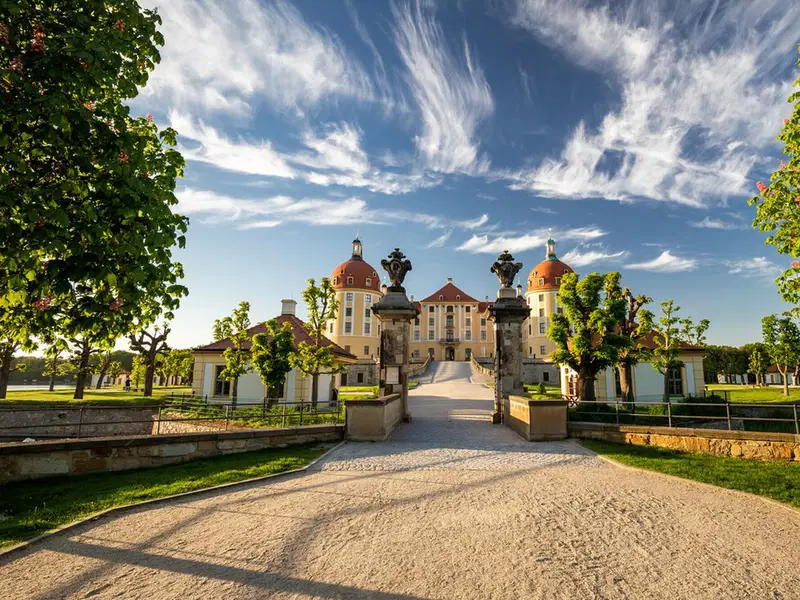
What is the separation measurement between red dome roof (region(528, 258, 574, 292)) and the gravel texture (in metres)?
56.7

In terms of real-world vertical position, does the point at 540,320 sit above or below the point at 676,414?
above

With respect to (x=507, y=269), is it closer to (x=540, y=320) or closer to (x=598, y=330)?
(x=598, y=330)

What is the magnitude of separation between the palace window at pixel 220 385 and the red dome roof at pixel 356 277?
3766 centimetres

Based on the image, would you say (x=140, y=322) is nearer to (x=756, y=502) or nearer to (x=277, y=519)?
(x=277, y=519)

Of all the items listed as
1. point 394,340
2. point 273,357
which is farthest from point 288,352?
point 394,340

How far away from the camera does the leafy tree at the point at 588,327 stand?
59.5 ft

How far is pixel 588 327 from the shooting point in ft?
61.0

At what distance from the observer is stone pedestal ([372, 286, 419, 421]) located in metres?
15.1

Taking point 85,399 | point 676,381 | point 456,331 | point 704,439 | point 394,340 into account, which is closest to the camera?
point 704,439

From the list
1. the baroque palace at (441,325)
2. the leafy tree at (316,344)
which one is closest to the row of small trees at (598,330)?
the leafy tree at (316,344)

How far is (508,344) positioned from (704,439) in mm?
6689

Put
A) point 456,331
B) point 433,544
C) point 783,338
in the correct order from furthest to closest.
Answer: point 456,331 < point 783,338 < point 433,544

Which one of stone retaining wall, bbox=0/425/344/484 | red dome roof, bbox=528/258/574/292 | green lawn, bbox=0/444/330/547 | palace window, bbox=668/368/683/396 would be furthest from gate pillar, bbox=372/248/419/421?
red dome roof, bbox=528/258/574/292

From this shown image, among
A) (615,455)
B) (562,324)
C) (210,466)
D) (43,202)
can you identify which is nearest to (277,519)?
(210,466)
